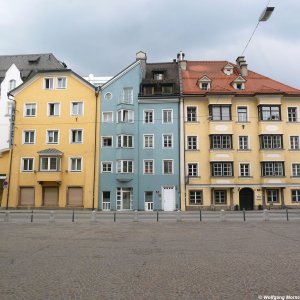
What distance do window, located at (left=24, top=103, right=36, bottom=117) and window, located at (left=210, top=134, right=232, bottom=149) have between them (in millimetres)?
20270

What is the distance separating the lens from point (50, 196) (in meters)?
39.8

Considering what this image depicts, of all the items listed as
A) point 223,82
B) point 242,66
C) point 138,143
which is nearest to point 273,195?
point 223,82

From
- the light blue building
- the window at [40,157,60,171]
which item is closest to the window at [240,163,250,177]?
the light blue building

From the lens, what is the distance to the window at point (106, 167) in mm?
39594

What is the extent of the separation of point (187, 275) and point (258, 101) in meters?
34.8

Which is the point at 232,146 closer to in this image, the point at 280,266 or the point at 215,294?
the point at 280,266

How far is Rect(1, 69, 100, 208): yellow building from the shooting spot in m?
39.5

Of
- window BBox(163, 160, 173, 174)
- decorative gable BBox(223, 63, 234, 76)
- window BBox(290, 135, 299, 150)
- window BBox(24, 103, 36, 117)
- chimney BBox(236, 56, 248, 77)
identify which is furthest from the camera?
decorative gable BBox(223, 63, 234, 76)

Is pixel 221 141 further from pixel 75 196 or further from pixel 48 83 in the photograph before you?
pixel 48 83

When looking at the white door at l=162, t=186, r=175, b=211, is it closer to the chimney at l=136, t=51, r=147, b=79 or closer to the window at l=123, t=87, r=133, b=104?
the window at l=123, t=87, r=133, b=104

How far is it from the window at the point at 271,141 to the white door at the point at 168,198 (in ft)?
35.2

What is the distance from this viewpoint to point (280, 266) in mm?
9000

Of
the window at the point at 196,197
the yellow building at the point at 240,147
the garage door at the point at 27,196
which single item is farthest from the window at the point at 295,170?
the garage door at the point at 27,196

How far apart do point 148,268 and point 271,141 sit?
3340 cm
